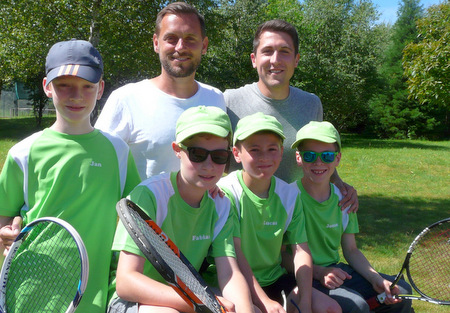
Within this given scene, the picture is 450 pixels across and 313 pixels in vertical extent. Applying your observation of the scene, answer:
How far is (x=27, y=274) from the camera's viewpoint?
8.95 feet

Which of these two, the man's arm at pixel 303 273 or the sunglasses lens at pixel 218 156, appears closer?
the sunglasses lens at pixel 218 156

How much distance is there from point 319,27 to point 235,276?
2761 cm

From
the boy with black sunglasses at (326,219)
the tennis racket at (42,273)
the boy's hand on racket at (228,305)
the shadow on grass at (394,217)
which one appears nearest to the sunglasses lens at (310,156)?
the boy with black sunglasses at (326,219)

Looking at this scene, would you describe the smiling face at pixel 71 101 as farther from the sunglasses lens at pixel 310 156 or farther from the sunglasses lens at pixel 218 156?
the sunglasses lens at pixel 310 156

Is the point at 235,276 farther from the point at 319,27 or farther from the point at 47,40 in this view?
the point at 319,27

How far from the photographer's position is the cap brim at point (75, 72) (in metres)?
2.85

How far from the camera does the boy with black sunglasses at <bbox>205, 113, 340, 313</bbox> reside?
10.7 ft

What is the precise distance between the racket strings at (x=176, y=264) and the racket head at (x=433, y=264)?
1.93 meters

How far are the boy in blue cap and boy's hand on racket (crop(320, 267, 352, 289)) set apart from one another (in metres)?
1.58

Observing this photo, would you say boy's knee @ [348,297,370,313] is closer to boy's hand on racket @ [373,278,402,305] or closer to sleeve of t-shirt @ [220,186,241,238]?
boy's hand on racket @ [373,278,402,305]

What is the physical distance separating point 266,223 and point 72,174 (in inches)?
54.7

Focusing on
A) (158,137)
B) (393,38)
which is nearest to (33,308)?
(158,137)

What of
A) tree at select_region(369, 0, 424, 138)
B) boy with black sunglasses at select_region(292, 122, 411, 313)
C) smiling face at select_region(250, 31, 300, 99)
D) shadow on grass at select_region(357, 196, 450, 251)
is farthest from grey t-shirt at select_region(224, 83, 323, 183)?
tree at select_region(369, 0, 424, 138)

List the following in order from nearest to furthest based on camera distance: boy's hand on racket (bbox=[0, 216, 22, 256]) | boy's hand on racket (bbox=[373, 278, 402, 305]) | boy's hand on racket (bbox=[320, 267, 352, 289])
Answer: boy's hand on racket (bbox=[0, 216, 22, 256]) < boy's hand on racket (bbox=[320, 267, 352, 289]) < boy's hand on racket (bbox=[373, 278, 402, 305])
